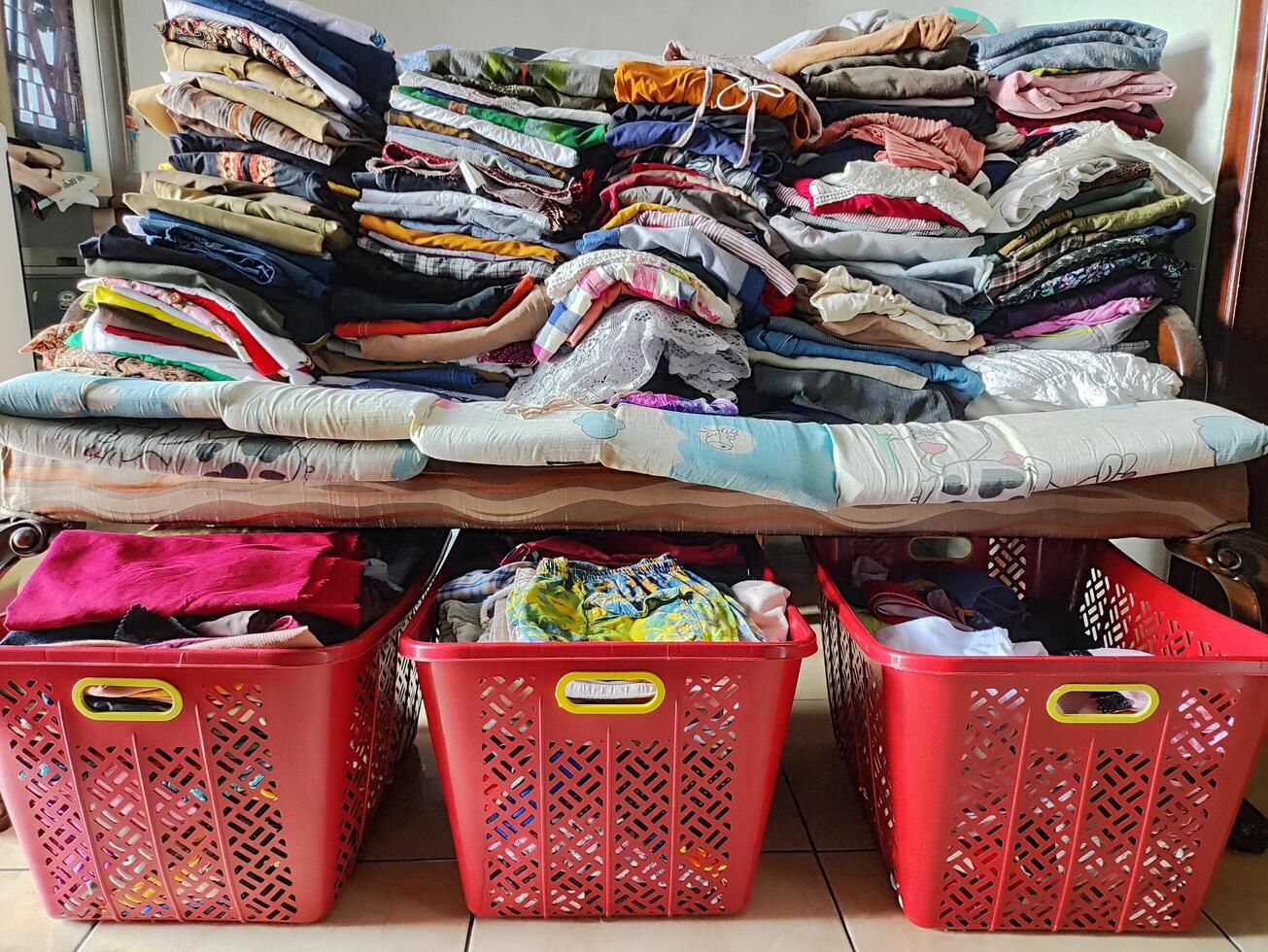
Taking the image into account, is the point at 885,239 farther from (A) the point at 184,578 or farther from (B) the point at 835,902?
(A) the point at 184,578

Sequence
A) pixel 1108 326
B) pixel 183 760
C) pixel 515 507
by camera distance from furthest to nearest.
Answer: pixel 1108 326
pixel 515 507
pixel 183 760

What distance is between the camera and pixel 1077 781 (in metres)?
0.95

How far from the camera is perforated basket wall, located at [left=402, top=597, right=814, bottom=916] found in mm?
920

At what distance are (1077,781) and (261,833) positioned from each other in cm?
92

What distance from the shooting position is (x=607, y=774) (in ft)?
3.09

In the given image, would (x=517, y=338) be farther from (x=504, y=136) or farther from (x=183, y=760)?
(x=183, y=760)

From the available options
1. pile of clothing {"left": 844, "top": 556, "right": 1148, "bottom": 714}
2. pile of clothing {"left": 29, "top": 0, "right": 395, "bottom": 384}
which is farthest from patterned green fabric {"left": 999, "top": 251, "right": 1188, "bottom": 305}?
pile of clothing {"left": 29, "top": 0, "right": 395, "bottom": 384}

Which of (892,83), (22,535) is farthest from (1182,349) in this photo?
(22,535)

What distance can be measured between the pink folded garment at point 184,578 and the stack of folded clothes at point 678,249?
415 millimetres

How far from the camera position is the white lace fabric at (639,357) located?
1.21 meters

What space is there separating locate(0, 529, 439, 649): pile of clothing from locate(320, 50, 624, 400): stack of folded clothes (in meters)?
0.40

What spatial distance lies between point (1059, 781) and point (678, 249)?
84cm

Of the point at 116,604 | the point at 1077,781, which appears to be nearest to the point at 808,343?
the point at 1077,781

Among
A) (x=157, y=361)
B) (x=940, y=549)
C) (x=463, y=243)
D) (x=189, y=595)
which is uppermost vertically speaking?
(x=463, y=243)
